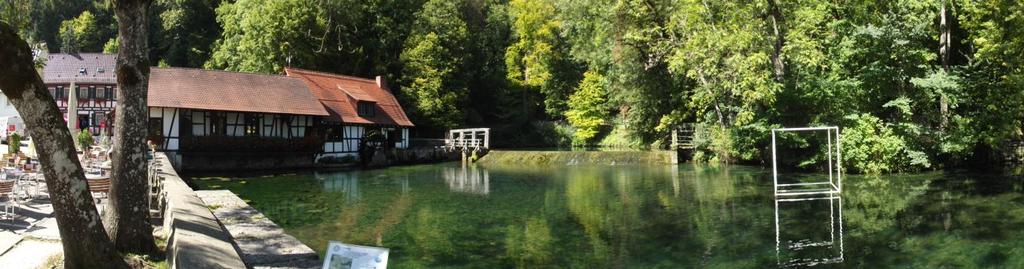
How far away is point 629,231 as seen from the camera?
12.3 m

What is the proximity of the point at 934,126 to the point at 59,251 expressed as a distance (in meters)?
26.8

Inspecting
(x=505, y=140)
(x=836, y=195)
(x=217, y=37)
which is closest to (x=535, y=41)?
(x=505, y=140)

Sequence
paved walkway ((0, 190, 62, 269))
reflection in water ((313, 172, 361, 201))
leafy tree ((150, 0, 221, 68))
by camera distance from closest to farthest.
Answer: paved walkway ((0, 190, 62, 269)), reflection in water ((313, 172, 361, 201)), leafy tree ((150, 0, 221, 68))

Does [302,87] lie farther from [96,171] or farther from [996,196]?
[996,196]

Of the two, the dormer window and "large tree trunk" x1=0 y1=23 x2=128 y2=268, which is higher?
the dormer window

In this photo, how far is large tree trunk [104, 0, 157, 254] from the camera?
6.89 metres

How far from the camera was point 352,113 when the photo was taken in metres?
36.2

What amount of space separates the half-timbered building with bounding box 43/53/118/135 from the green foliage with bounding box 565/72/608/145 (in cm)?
3208

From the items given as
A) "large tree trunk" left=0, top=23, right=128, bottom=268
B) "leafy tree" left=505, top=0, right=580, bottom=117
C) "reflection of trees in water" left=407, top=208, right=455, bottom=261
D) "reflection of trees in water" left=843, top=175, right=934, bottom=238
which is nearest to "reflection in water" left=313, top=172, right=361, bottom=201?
"reflection of trees in water" left=407, top=208, right=455, bottom=261

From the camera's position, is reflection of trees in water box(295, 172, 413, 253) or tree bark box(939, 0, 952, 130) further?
tree bark box(939, 0, 952, 130)

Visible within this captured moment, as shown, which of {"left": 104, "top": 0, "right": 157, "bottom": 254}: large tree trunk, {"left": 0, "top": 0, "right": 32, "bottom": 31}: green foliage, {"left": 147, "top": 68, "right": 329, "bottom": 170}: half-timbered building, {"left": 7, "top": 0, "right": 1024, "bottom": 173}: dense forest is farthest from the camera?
{"left": 147, "top": 68, "right": 329, "bottom": 170}: half-timbered building

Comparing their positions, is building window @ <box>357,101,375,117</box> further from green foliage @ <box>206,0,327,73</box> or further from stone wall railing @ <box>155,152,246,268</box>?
stone wall railing @ <box>155,152,246,268</box>

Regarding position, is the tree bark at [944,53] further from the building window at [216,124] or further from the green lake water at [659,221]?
the building window at [216,124]

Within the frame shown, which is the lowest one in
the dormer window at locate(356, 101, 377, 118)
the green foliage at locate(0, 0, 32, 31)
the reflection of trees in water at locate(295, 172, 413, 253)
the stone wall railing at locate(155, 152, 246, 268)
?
the reflection of trees in water at locate(295, 172, 413, 253)
